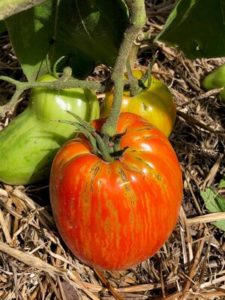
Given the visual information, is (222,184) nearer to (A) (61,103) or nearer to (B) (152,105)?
(B) (152,105)

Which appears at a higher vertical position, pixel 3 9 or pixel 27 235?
pixel 3 9

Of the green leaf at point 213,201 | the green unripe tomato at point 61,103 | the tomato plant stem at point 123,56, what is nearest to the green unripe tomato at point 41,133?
the green unripe tomato at point 61,103

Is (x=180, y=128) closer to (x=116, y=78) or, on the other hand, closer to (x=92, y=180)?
(x=116, y=78)

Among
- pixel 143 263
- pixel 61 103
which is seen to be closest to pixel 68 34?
pixel 61 103

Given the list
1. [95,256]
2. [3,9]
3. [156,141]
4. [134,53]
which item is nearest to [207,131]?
[134,53]

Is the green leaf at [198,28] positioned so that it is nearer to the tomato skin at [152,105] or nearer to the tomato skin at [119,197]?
the tomato skin at [152,105]

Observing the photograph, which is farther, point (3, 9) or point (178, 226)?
point (178, 226)

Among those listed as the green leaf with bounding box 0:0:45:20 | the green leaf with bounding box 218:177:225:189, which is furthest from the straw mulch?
the green leaf with bounding box 0:0:45:20

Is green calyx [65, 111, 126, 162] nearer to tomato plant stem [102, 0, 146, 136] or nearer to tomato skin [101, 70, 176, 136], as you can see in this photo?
tomato plant stem [102, 0, 146, 136]
